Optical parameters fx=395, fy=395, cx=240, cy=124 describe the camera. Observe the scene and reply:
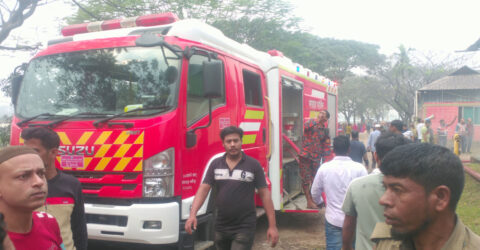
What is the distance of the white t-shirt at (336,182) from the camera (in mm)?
3726

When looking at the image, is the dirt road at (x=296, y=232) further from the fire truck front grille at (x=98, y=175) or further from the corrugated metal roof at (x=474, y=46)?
the corrugated metal roof at (x=474, y=46)

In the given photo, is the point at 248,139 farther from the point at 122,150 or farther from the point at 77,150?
the point at 77,150

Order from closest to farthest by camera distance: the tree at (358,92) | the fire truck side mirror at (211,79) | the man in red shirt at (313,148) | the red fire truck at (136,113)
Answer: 1. the red fire truck at (136,113)
2. the fire truck side mirror at (211,79)
3. the man in red shirt at (313,148)
4. the tree at (358,92)

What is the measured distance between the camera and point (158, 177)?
3824 mm

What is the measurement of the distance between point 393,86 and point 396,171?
36769 mm

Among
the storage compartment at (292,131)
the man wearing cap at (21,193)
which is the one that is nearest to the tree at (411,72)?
the storage compartment at (292,131)

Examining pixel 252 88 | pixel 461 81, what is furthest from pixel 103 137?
pixel 461 81

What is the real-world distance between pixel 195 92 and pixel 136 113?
0.70m

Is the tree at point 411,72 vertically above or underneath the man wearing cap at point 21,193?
above

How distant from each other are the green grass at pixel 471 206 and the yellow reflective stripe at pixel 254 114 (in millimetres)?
3614

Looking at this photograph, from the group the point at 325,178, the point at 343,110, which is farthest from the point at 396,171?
the point at 343,110

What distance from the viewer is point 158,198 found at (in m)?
3.84

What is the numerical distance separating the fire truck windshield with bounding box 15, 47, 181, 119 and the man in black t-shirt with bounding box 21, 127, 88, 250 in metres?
1.34

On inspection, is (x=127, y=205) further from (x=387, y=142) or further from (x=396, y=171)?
(x=396, y=171)
